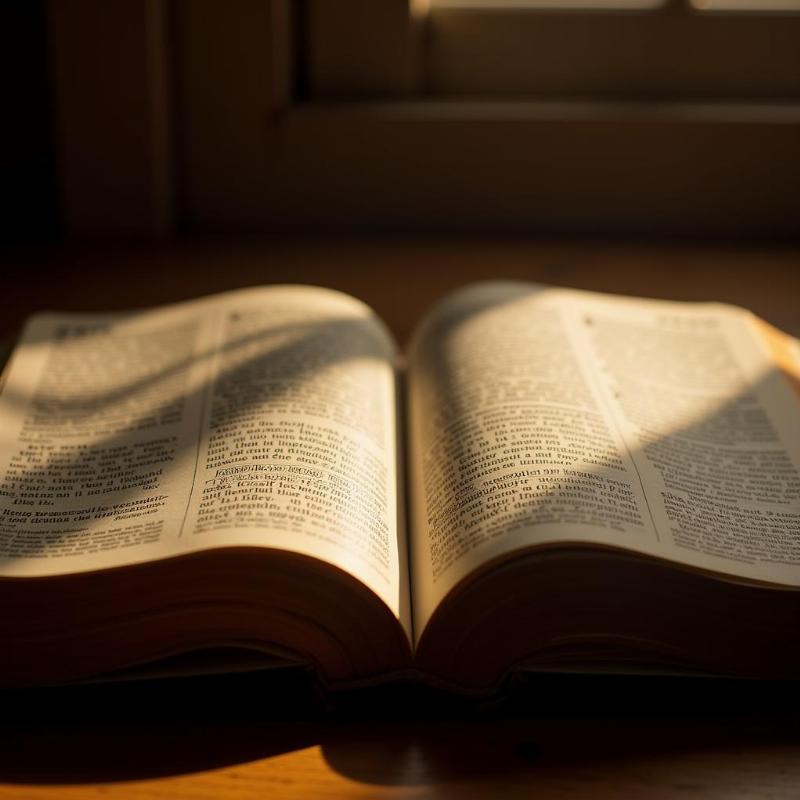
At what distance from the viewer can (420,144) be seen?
1107 millimetres

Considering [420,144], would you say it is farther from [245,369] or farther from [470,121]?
[245,369]

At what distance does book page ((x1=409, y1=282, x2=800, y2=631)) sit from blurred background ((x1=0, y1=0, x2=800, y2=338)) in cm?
24

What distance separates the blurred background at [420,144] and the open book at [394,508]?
33cm

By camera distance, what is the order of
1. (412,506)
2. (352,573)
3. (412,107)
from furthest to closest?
(412,107), (412,506), (352,573)

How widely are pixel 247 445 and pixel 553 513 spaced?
20 cm

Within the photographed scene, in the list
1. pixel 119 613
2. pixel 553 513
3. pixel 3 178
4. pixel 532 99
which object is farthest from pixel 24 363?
pixel 532 99

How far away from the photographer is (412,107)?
111 cm

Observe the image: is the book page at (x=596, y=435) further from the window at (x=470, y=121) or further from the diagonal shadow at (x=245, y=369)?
the window at (x=470, y=121)

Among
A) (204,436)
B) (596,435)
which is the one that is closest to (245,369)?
(204,436)

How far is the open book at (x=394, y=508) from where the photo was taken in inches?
21.2

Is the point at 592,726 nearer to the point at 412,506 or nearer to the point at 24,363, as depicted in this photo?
the point at 412,506

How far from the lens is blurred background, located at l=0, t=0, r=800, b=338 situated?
107 cm

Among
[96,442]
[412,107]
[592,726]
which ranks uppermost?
[412,107]

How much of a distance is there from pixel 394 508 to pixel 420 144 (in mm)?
598
